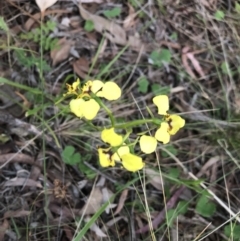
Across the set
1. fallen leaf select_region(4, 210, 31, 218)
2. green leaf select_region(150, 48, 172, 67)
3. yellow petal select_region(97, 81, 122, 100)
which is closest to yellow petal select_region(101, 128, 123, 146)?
yellow petal select_region(97, 81, 122, 100)

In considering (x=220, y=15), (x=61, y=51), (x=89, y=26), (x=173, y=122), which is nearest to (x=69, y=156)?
(x=61, y=51)

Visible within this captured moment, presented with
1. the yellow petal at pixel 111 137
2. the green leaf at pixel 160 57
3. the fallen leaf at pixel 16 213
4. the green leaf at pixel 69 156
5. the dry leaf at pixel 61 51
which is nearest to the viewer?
the yellow petal at pixel 111 137

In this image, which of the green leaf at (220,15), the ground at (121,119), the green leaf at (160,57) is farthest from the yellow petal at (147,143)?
the green leaf at (220,15)

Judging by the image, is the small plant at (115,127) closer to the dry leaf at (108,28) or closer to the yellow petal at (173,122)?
Result: the yellow petal at (173,122)

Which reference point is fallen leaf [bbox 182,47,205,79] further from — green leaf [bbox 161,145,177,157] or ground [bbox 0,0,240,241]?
green leaf [bbox 161,145,177,157]

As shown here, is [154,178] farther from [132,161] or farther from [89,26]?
[132,161]

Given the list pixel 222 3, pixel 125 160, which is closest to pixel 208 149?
pixel 222 3

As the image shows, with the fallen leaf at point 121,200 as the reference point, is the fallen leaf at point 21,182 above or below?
above
